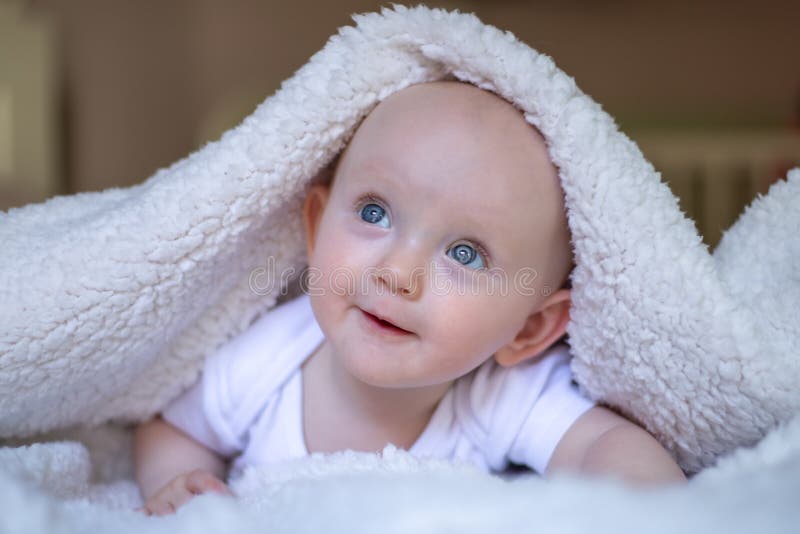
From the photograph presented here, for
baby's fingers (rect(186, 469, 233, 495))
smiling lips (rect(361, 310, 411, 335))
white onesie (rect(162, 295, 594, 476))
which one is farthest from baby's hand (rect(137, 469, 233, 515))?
smiling lips (rect(361, 310, 411, 335))

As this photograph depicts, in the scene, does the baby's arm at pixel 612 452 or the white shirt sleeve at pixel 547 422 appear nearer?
the baby's arm at pixel 612 452

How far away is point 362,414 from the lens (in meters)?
0.84

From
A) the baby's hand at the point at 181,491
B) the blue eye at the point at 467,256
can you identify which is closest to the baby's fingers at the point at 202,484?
the baby's hand at the point at 181,491

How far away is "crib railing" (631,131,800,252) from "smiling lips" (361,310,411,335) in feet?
4.53

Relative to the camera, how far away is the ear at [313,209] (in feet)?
2.71

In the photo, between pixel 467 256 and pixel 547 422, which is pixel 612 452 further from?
pixel 467 256

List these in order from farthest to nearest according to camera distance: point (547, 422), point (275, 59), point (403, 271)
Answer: point (275, 59) < point (547, 422) < point (403, 271)

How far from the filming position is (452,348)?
2.30ft

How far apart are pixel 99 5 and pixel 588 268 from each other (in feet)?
6.08

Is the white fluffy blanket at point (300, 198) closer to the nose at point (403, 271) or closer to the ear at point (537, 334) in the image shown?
the ear at point (537, 334)

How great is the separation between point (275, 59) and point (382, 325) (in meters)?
1.60

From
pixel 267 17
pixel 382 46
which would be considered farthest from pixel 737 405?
pixel 267 17

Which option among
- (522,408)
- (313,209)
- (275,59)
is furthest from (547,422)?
(275,59)

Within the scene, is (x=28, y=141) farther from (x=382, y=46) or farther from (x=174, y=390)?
(x=382, y=46)
